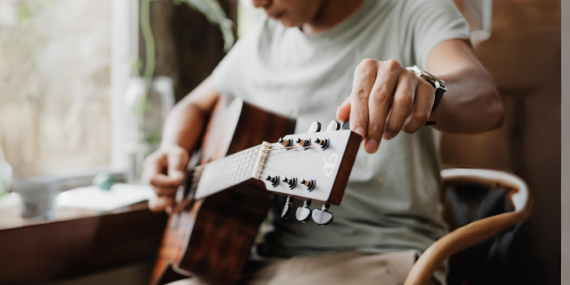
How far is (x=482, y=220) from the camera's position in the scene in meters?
0.74

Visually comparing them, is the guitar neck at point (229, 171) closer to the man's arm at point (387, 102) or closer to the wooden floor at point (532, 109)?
the man's arm at point (387, 102)

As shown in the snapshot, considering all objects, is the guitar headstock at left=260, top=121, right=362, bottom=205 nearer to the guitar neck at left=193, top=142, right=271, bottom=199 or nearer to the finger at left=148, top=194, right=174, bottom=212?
the guitar neck at left=193, top=142, right=271, bottom=199

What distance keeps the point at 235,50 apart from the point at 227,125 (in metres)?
0.18

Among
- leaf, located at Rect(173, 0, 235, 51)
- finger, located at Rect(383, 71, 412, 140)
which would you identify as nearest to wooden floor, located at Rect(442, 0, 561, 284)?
finger, located at Rect(383, 71, 412, 140)

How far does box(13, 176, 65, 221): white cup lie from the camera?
89 cm

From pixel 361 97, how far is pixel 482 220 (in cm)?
42

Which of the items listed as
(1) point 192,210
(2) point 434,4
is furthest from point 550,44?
(1) point 192,210

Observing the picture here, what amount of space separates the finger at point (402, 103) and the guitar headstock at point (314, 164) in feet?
0.14

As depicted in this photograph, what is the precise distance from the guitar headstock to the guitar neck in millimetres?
15

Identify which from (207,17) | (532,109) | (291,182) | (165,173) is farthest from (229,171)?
(532,109)

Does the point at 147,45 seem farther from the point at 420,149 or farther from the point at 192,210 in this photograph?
the point at 420,149

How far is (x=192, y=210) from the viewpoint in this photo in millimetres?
842

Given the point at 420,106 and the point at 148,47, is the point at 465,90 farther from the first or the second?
the point at 148,47

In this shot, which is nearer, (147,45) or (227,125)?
(227,125)
